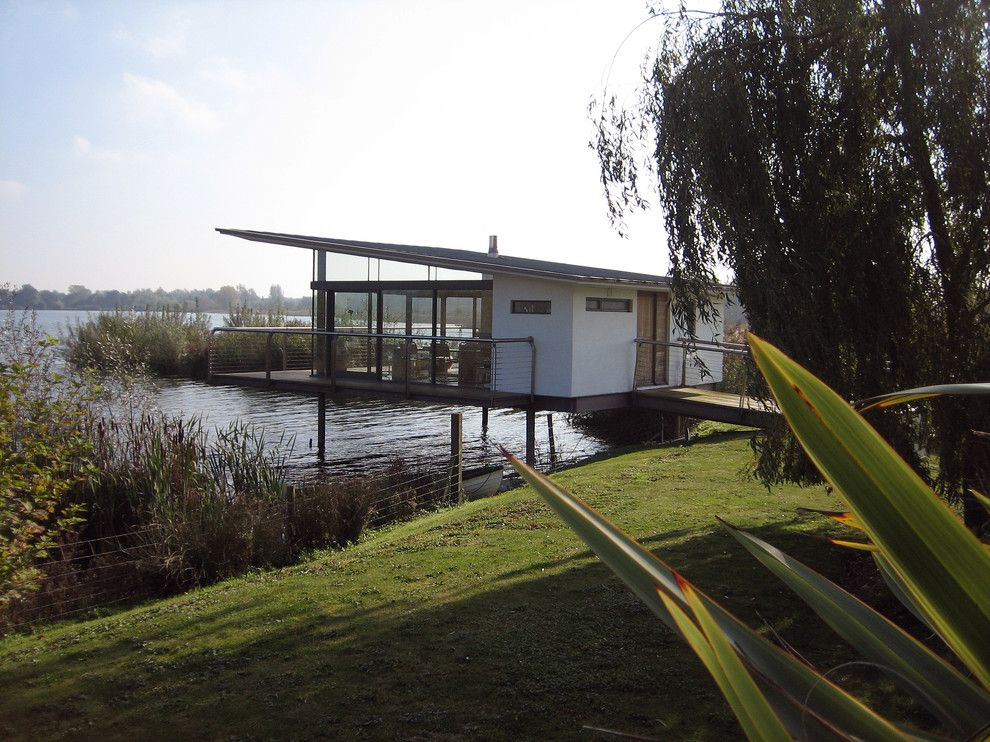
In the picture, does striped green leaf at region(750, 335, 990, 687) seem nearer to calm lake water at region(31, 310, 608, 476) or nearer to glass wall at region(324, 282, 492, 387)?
glass wall at region(324, 282, 492, 387)

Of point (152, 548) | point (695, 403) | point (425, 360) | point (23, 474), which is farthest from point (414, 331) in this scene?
point (23, 474)

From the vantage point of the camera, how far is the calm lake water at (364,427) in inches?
721

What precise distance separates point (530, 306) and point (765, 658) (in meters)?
15.2

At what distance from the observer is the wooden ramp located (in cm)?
1500

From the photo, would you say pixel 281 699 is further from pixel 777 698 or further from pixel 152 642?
pixel 777 698

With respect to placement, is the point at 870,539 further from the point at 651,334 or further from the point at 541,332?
the point at 651,334

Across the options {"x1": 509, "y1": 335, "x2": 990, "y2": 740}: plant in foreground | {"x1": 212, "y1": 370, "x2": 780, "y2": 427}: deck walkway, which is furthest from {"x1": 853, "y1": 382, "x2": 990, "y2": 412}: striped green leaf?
{"x1": 212, "y1": 370, "x2": 780, "y2": 427}: deck walkway

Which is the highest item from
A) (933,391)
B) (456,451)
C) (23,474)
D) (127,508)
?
(933,391)

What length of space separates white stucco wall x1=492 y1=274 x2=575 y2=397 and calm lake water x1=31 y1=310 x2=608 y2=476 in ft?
6.94

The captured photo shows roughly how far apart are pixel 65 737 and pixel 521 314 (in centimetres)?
1242

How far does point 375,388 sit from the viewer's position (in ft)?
56.3

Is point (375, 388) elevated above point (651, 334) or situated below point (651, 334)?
below

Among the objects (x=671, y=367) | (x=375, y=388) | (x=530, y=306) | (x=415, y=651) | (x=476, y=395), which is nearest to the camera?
(x=415, y=651)

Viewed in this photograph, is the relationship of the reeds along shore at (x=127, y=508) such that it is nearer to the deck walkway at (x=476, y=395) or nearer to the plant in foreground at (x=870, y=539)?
the deck walkway at (x=476, y=395)
